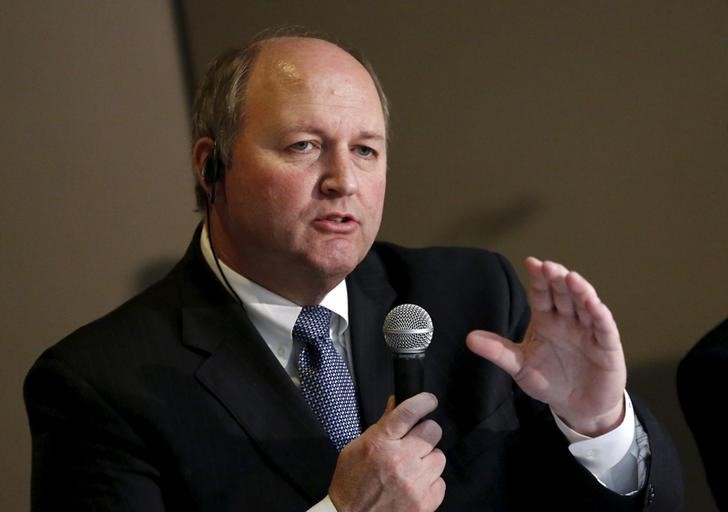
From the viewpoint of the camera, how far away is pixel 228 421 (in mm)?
1588

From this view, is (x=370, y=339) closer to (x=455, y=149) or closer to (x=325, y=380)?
(x=325, y=380)

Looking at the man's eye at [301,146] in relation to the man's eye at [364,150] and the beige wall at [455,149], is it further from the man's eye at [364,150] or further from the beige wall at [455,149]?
the beige wall at [455,149]

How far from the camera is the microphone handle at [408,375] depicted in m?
1.34

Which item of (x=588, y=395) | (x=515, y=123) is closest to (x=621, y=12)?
(x=515, y=123)

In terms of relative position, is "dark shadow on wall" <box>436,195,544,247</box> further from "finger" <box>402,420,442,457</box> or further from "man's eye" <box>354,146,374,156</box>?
"finger" <box>402,420,442,457</box>

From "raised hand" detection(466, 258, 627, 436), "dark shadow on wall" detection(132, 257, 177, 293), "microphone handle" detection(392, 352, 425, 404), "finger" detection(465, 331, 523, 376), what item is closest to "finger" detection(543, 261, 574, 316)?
"raised hand" detection(466, 258, 627, 436)

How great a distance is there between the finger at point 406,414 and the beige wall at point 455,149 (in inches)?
44.0

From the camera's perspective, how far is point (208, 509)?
154 cm

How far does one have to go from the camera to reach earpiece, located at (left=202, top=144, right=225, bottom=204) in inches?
68.6

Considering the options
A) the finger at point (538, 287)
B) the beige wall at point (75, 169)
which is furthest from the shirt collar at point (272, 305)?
→ the beige wall at point (75, 169)

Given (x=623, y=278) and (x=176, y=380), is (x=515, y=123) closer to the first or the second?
(x=623, y=278)

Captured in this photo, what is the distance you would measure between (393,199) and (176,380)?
1.04 m

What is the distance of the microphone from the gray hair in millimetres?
566

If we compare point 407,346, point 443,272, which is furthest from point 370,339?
point 407,346
